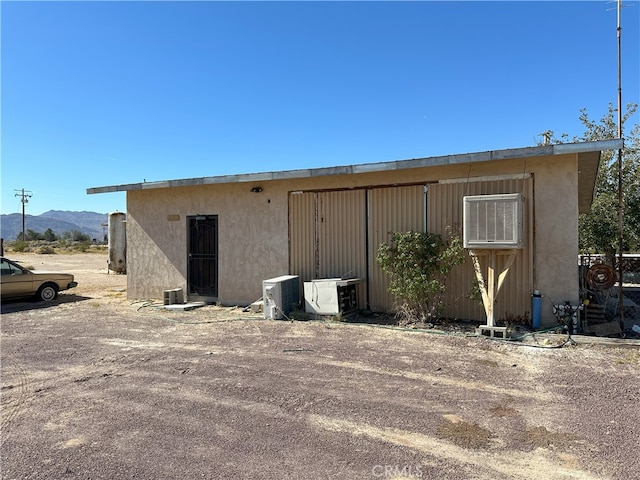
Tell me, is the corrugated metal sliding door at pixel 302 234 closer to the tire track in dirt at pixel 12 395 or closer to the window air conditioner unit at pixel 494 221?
the window air conditioner unit at pixel 494 221

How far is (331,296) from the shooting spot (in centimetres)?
763

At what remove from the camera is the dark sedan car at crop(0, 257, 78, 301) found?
10102 millimetres

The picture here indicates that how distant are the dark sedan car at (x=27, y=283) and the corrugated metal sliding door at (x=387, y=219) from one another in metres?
8.38

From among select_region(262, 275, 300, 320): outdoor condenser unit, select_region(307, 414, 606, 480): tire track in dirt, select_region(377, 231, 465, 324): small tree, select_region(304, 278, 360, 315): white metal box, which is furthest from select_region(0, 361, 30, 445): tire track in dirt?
select_region(377, 231, 465, 324): small tree

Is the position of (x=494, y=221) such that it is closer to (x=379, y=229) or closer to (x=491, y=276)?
(x=491, y=276)

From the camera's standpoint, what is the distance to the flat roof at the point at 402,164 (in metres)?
5.88

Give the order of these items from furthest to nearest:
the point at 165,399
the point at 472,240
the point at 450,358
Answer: the point at 472,240 < the point at 450,358 < the point at 165,399

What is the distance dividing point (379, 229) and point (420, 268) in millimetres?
1301

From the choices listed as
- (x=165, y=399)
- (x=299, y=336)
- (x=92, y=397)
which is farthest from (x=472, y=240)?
(x=92, y=397)

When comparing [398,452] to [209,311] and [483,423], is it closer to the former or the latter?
[483,423]

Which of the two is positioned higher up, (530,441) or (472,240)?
(472,240)

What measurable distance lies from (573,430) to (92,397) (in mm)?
4287

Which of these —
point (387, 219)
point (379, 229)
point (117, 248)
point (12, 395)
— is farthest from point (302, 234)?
point (117, 248)

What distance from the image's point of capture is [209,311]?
900 centimetres
